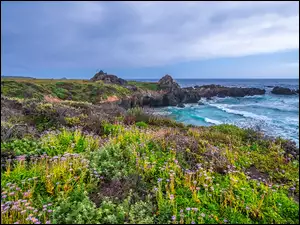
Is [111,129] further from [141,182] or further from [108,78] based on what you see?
[108,78]

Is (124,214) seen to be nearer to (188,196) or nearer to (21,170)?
(188,196)

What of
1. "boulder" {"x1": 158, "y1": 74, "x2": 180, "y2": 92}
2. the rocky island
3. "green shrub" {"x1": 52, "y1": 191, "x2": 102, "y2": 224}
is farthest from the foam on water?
"boulder" {"x1": 158, "y1": 74, "x2": 180, "y2": 92}

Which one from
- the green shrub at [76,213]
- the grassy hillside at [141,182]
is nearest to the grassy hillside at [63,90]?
the grassy hillside at [141,182]

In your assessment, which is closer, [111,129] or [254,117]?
[111,129]

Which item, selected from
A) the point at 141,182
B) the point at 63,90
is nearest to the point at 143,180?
the point at 141,182

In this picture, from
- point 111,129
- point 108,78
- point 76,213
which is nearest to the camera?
point 76,213

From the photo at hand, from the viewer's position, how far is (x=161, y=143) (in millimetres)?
7371

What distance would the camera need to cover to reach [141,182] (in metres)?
5.05

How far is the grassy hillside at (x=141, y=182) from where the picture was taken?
4020 mm

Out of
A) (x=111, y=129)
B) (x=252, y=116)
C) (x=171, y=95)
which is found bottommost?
(x=252, y=116)

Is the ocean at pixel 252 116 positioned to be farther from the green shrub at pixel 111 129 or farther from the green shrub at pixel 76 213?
the green shrub at pixel 76 213

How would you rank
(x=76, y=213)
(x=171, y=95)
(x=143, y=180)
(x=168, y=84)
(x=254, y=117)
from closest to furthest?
(x=76, y=213)
(x=143, y=180)
(x=254, y=117)
(x=171, y=95)
(x=168, y=84)

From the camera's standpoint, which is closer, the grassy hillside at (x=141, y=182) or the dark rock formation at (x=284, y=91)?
the grassy hillside at (x=141, y=182)

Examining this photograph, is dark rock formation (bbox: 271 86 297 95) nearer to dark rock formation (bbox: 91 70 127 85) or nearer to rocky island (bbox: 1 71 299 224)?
dark rock formation (bbox: 91 70 127 85)
